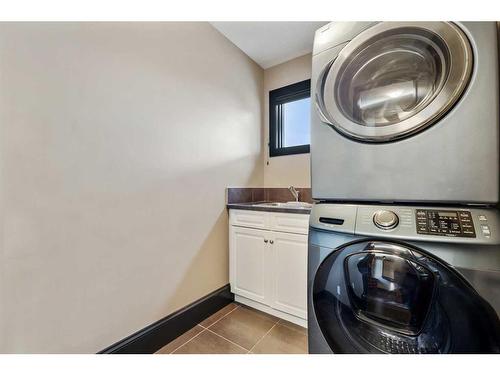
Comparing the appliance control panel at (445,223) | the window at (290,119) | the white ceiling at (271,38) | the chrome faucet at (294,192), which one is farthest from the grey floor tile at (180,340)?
the white ceiling at (271,38)

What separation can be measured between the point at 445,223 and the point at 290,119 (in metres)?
1.82

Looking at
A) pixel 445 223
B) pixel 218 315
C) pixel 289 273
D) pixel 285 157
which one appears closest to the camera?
pixel 445 223

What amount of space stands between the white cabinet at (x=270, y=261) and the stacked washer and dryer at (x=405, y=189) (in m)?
0.53

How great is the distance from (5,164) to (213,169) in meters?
1.11

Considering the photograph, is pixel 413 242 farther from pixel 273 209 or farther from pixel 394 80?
pixel 273 209

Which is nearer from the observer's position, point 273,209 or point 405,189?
point 405,189

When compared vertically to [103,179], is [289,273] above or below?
below

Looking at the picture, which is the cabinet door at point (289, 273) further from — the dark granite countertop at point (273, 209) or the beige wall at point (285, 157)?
the beige wall at point (285, 157)

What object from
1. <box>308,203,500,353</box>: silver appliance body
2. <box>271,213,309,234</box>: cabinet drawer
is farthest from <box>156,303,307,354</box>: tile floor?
<box>271,213,309,234</box>: cabinet drawer

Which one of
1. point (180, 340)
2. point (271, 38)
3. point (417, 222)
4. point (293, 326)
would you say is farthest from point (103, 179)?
point (271, 38)

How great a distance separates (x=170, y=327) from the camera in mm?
1331

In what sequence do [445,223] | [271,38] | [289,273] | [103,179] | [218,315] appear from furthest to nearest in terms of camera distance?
[271,38] → [218,315] → [289,273] → [103,179] → [445,223]
